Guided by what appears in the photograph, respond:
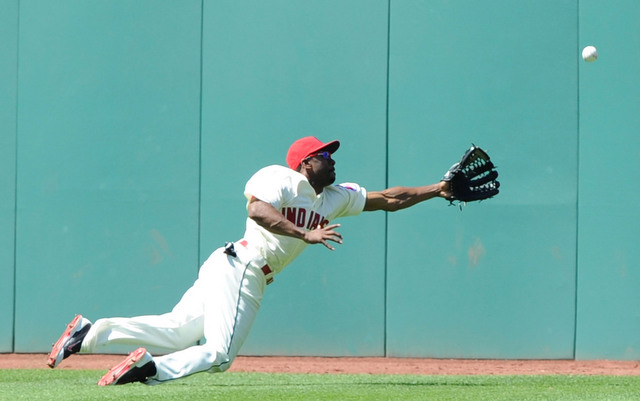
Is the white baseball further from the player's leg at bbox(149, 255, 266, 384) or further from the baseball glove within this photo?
the player's leg at bbox(149, 255, 266, 384)

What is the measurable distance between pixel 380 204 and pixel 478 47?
335 cm

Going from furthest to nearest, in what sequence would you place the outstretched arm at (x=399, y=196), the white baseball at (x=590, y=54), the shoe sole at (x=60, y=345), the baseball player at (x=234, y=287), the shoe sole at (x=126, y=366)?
1. the white baseball at (x=590, y=54)
2. the outstretched arm at (x=399, y=196)
3. the shoe sole at (x=60, y=345)
4. the baseball player at (x=234, y=287)
5. the shoe sole at (x=126, y=366)

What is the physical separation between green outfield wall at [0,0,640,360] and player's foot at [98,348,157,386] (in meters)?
4.05

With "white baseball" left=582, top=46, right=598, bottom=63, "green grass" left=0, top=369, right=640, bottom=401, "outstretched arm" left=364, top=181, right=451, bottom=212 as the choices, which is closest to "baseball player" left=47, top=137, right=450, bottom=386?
"green grass" left=0, top=369, right=640, bottom=401

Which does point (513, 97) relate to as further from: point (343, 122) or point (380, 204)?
point (380, 204)

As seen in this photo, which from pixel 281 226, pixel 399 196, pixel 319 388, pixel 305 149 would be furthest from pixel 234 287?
pixel 399 196

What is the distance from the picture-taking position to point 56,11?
9445mm

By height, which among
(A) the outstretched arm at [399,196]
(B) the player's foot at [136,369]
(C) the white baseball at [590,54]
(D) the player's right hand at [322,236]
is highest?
(C) the white baseball at [590,54]

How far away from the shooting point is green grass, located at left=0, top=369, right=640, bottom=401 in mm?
5743

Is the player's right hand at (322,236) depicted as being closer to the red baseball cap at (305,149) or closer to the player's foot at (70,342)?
the red baseball cap at (305,149)

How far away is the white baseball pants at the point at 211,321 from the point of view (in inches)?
222

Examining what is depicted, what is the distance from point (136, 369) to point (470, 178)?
2.92m

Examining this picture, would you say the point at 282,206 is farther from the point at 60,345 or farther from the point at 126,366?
the point at 60,345

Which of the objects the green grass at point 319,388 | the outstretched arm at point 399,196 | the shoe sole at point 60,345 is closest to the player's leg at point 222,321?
the green grass at point 319,388
